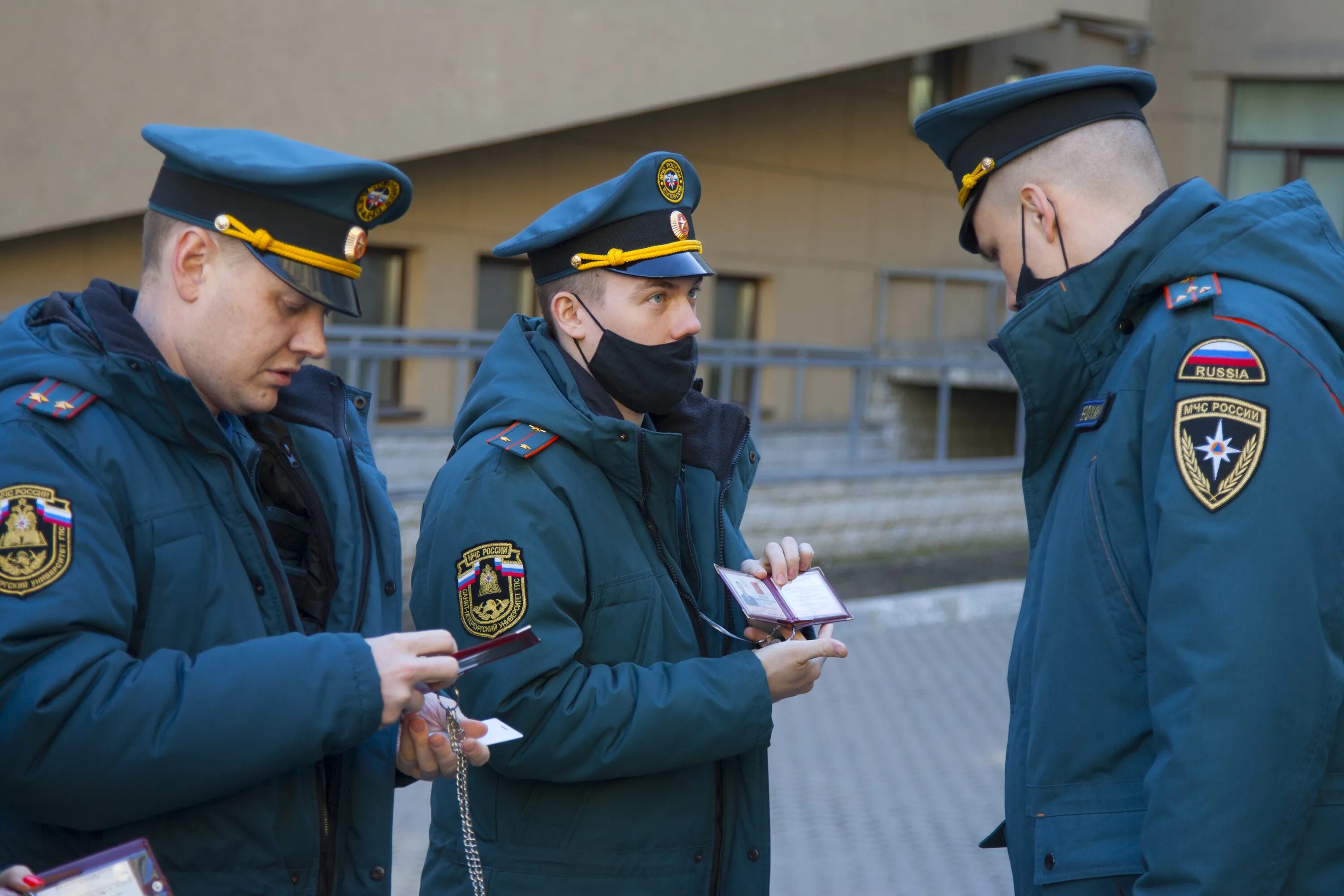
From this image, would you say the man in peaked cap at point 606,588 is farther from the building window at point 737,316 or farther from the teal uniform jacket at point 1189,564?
the building window at point 737,316

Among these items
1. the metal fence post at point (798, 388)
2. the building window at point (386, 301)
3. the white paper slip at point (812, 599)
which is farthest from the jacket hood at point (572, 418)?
the building window at point (386, 301)

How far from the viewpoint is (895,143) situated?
42.8ft

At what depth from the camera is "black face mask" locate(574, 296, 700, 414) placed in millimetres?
2613

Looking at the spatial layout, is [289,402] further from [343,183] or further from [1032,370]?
[1032,370]

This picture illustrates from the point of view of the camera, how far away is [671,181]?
2.69 m

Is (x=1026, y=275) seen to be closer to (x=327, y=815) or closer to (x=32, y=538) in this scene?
(x=327, y=815)

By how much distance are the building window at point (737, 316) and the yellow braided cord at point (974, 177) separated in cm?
927

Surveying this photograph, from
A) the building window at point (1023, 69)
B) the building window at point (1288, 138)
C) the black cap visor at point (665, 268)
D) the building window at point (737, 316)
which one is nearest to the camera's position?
the black cap visor at point (665, 268)

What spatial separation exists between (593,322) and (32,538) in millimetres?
1190

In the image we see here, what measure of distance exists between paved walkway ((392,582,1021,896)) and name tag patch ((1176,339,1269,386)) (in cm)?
297

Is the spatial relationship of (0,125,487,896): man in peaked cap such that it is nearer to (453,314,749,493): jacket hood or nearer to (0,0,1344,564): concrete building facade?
(453,314,749,493): jacket hood

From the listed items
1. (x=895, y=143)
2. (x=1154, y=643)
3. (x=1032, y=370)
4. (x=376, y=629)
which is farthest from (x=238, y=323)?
(x=895, y=143)

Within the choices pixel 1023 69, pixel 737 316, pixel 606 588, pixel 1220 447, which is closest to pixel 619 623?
pixel 606 588

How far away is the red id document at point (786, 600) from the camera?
8.02 ft
